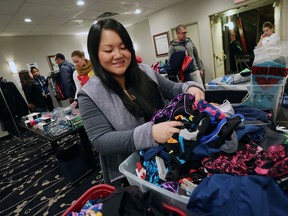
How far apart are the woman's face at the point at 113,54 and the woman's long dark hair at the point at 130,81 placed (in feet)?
0.05

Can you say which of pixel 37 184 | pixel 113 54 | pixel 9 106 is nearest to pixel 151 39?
pixel 9 106

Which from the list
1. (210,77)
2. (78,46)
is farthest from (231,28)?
(78,46)

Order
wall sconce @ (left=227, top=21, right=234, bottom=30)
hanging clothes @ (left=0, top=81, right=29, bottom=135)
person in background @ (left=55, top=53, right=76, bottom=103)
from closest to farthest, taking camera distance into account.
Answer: person in background @ (left=55, top=53, right=76, bottom=103) → hanging clothes @ (left=0, top=81, right=29, bottom=135) → wall sconce @ (left=227, top=21, right=234, bottom=30)

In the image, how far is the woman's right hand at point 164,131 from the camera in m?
0.63

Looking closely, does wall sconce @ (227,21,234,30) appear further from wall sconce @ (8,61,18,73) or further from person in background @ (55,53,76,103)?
wall sconce @ (8,61,18,73)

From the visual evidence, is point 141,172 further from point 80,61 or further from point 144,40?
point 144,40

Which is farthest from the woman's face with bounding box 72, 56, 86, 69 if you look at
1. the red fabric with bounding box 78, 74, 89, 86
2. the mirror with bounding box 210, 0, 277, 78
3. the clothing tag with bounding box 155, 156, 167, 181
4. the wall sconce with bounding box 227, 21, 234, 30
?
the wall sconce with bounding box 227, 21, 234, 30

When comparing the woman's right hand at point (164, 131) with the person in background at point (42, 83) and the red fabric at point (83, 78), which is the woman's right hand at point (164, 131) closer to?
the red fabric at point (83, 78)

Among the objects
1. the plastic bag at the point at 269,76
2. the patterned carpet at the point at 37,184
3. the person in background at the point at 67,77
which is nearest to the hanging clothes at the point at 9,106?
the patterned carpet at the point at 37,184

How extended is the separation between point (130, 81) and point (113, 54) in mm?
178

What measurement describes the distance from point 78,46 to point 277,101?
22.2 ft

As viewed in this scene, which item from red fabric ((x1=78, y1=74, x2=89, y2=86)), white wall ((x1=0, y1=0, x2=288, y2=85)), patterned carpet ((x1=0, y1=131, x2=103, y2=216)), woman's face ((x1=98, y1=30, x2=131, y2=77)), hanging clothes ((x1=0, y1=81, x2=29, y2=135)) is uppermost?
white wall ((x1=0, y1=0, x2=288, y2=85))

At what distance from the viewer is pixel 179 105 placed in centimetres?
74

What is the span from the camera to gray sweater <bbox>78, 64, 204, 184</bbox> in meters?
0.67
